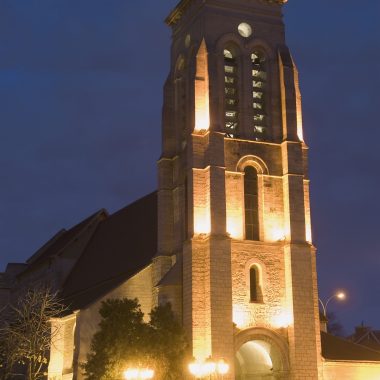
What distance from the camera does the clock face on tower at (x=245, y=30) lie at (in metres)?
42.4

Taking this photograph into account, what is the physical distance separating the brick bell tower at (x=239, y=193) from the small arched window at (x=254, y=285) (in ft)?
0.18

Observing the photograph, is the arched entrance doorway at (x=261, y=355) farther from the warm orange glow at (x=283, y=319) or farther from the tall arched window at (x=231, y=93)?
the tall arched window at (x=231, y=93)

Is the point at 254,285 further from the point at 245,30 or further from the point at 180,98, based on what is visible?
the point at 245,30

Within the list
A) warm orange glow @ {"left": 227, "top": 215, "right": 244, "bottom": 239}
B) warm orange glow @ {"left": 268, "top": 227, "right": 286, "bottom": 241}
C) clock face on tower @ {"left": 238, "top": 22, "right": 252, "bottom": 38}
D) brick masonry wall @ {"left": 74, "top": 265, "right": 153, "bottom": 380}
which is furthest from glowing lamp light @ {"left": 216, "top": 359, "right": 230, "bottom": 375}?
clock face on tower @ {"left": 238, "top": 22, "right": 252, "bottom": 38}

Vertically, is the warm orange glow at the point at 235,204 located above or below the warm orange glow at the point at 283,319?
above

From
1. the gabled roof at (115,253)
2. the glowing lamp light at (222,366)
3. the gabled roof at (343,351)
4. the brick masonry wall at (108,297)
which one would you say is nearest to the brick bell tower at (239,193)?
the brick masonry wall at (108,297)

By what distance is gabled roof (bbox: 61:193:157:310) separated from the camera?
46.1 meters

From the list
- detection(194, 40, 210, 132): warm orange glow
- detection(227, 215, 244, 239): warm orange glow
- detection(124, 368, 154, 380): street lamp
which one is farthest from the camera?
detection(194, 40, 210, 132): warm orange glow

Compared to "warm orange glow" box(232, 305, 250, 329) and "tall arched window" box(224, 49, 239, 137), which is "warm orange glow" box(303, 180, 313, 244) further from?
"warm orange glow" box(232, 305, 250, 329)

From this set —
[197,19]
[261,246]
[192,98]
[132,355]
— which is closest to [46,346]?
[132,355]

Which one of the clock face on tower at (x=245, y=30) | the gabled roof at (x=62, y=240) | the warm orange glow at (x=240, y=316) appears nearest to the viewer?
the warm orange glow at (x=240, y=316)

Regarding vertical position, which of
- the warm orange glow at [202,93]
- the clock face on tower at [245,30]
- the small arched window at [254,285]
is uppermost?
the clock face on tower at [245,30]

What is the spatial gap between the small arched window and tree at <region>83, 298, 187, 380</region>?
535 centimetres

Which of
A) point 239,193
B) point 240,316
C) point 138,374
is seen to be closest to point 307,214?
point 239,193
